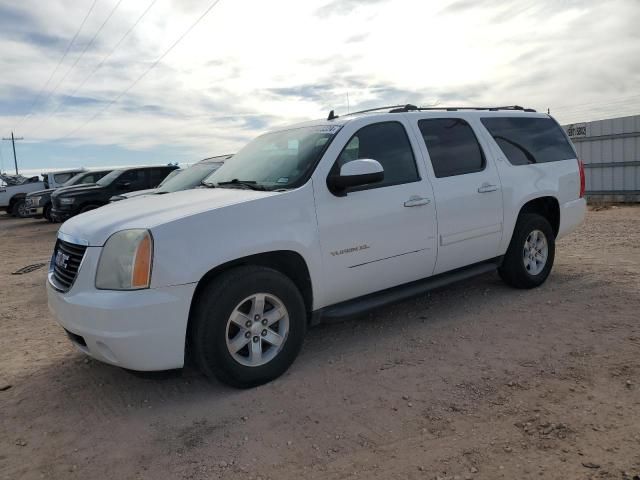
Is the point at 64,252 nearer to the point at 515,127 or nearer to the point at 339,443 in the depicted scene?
the point at 339,443

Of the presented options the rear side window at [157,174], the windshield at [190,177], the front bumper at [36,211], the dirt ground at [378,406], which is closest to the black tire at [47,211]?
the front bumper at [36,211]

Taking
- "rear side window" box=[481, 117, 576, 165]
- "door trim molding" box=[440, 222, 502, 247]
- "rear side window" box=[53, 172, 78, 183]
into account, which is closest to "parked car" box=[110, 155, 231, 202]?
"rear side window" box=[481, 117, 576, 165]

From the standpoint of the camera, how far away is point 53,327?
531 centimetres

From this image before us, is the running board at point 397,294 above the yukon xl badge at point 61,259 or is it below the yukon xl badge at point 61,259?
below

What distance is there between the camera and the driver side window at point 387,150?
426 cm

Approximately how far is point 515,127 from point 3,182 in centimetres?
2852

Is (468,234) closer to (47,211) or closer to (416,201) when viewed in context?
(416,201)

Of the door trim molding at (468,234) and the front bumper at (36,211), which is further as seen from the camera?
the front bumper at (36,211)

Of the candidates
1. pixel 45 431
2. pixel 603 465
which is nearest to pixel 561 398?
pixel 603 465

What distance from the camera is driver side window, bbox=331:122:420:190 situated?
426 cm

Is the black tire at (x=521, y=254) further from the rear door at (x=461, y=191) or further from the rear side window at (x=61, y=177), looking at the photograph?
the rear side window at (x=61, y=177)

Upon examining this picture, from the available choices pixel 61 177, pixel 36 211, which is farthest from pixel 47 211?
pixel 61 177

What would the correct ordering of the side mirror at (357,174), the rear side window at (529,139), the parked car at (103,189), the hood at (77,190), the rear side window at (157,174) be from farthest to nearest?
the rear side window at (157,174) < the hood at (77,190) < the parked car at (103,189) < the rear side window at (529,139) < the side mirror at (357,174)

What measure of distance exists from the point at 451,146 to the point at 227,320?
2713 mm
